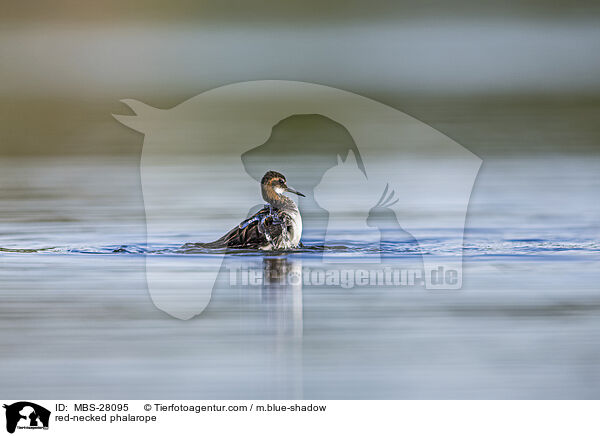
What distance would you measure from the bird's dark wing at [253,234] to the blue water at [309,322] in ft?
0.34

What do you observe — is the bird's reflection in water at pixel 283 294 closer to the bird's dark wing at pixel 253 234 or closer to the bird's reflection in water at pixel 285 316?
the bird's reflection in water at pixel 285 316

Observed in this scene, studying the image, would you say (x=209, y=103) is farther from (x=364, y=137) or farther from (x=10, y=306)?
(x=10, y=306)

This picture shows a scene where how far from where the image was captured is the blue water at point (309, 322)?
2545 millimetres

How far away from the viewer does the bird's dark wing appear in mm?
4270

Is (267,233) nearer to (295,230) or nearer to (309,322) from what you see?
(295,230)

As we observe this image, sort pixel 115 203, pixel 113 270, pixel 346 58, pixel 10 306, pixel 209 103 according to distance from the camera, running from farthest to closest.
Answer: pixel 346 58, pixel 209 103, pixel 115 203, pixel 113 270, pixel 10 306

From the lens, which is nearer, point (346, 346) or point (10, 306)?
point (346, 346)

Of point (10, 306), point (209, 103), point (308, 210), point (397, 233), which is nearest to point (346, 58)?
point (209, 103)

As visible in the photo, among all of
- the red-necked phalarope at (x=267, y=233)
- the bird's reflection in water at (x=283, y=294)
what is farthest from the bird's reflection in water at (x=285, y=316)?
the red-necked phalarope at (x=267, y=233)

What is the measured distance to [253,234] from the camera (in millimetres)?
4305

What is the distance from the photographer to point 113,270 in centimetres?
386

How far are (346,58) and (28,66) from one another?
3492 mm

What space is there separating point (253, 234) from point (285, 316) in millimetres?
1269

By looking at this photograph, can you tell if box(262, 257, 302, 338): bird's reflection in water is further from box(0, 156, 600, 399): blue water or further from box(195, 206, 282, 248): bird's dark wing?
box(195, 206, 282, 248): bird's dark wing
